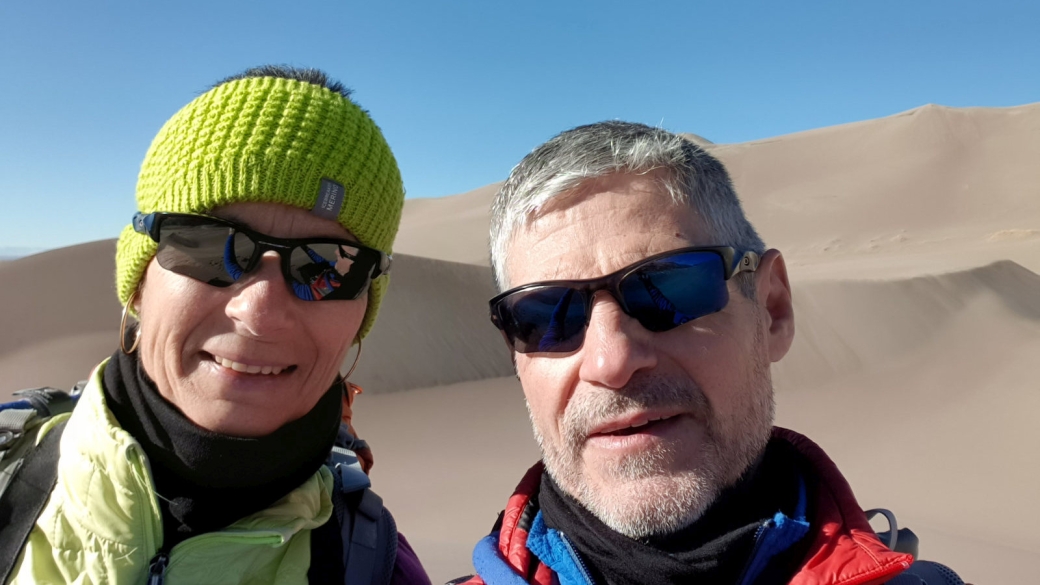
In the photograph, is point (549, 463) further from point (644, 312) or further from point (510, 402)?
point (510, 402)

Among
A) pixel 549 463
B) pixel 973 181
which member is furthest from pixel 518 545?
pixel 973 181

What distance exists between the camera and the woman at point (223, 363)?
1634 millimetres

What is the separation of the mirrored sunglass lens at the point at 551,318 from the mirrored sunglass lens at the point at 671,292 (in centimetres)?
14

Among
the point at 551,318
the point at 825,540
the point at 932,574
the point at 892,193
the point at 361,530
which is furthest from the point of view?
the point at 892,193

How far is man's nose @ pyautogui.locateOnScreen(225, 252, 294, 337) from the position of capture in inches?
67.8

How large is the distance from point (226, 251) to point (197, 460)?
581mm

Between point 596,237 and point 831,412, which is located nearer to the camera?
point 596,237

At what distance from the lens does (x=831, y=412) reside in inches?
409

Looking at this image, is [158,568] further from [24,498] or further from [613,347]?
[613,347]

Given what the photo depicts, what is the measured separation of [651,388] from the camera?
5.16 feet

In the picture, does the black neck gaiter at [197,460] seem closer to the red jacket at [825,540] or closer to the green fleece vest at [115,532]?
the green fleece vest at [115,532]

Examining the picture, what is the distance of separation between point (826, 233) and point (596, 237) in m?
38.4

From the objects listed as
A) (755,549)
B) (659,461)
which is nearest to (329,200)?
(659,461)

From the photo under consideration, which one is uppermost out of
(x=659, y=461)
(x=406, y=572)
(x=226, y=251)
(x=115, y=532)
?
(x=226, y=251)
